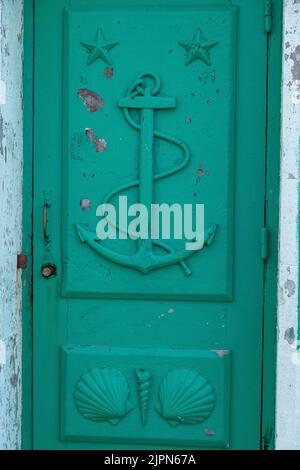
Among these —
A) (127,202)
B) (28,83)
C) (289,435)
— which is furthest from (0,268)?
(289,435)

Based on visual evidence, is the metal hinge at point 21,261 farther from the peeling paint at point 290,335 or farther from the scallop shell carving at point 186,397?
the peeling paint at point 290,335

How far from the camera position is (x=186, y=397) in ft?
9.03

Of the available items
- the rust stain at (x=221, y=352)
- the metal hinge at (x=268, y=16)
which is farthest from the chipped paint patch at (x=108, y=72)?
the rust stain at (x=221, y=352)

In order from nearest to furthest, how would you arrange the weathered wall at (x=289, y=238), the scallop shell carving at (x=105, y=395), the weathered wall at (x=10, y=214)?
the weathered wall at (x=289, y=238) < the weathered wall at (x=10, y=214) < the scallop shell carving at (x=105, y=395)

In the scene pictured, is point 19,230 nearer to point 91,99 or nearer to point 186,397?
point 91,99

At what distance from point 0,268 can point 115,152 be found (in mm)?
640

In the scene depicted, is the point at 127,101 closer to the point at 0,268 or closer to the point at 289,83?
the point at 289,83

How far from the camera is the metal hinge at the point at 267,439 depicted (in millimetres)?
2750

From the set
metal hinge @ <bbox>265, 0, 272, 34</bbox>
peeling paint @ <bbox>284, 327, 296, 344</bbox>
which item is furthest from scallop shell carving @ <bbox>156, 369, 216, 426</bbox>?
metal hinge @ <bbox>265, 0, 272, 34</bbox>

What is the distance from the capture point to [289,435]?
259 centimetres

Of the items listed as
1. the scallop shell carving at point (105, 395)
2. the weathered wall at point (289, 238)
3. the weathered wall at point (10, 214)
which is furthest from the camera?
the scallop shell carving at point (105, 395)

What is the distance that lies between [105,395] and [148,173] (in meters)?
0.90

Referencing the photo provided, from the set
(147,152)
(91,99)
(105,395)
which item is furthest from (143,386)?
(91,99)

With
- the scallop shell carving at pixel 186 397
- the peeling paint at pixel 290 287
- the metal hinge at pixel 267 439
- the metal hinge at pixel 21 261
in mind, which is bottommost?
the metal hinge at pixel 267 439
